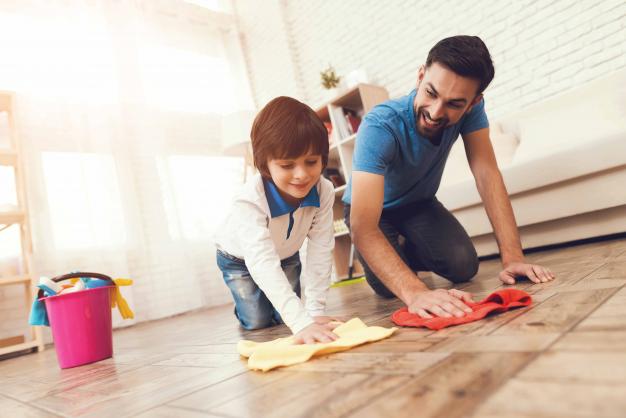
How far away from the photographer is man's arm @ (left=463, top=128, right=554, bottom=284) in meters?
1.29

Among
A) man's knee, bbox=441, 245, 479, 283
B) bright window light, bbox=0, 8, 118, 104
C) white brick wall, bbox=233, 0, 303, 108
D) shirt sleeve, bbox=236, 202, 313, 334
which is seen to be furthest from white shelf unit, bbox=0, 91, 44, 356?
white brick wall, bbox=233, 0, 303, 108

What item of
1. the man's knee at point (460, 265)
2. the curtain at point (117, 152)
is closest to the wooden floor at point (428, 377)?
the man's knee at point (460, 265)

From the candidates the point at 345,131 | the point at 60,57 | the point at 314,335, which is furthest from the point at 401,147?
the point at 60,57

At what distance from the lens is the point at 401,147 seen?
1.43m

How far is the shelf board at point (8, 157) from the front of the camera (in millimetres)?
2430

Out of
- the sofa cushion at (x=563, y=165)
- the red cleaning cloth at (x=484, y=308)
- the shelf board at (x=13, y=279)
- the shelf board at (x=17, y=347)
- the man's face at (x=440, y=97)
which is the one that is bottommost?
the red cleaning cloth at (x=484, y=308)

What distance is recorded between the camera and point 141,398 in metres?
0.86

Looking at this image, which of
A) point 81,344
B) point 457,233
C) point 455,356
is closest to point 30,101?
Result: point 81,344

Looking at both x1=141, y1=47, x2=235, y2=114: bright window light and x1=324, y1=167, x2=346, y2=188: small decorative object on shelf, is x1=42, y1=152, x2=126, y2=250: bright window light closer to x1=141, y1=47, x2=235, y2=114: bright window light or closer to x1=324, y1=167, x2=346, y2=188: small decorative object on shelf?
x1=141, y1=47, x2=235, y2=114: bright window light

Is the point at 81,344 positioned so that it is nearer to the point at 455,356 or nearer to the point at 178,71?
the point at 455,356

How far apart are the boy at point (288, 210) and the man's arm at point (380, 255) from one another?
0.47 ft

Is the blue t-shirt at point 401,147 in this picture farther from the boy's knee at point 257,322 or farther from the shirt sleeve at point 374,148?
the boy's knee at point 257,322

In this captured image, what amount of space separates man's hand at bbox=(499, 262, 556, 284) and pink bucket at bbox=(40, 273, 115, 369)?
1376 mm

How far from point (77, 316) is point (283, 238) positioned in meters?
0.80
